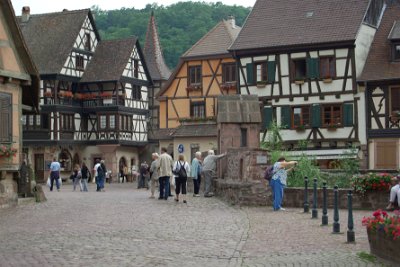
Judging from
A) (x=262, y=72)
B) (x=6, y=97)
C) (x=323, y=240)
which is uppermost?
(x=262, y=72)

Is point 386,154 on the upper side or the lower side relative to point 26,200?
upper

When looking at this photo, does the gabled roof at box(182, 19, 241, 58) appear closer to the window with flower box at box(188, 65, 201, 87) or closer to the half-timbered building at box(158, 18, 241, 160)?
the half-timbered building at box(158, 18, 241, 160)

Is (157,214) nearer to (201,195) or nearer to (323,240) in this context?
(323,240)

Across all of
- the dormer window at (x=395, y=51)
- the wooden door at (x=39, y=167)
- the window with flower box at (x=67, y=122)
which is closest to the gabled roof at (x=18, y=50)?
the dormer window at (x=395, y=51)

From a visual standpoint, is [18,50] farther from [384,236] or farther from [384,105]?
[384,105]

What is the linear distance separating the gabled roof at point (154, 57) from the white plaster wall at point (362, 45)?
30648 mm

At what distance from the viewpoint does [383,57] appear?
43.1m

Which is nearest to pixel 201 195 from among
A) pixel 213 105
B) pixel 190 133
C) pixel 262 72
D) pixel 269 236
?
pixel 269 236

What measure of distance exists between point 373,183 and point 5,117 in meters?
10.4

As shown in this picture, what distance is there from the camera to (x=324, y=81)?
1719 inches

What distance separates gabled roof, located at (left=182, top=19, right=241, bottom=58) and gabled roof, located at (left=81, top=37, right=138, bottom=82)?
7.78 m

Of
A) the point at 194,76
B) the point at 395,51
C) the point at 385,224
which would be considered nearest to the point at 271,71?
the point at 395,51

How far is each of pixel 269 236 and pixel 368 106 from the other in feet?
89.9

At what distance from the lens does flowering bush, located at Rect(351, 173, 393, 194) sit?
2355 cm
